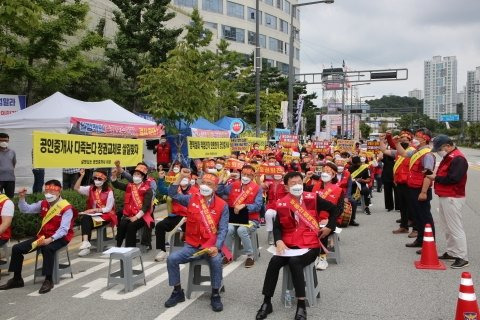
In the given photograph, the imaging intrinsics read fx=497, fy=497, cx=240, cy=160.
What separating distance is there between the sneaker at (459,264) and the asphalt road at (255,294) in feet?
0.30

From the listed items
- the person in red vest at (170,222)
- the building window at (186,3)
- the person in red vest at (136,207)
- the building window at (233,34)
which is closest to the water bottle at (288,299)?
the person in red vest at (170,222)

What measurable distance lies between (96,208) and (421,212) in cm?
590

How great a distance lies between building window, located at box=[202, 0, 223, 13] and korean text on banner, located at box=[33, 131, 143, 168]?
4913cm

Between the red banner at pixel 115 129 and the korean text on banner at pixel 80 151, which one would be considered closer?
the korean text on banner at pixel 80 151

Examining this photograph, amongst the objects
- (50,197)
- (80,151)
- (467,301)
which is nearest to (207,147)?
(80,151)

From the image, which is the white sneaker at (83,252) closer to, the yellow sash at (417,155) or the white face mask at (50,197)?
the white face mask at (50,197)

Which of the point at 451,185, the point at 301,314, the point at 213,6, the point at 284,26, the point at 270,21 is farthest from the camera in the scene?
the point at 284,26

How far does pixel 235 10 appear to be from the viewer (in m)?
59.5

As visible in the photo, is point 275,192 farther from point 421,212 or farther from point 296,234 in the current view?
point 296,234

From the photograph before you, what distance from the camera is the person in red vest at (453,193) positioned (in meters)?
7.67

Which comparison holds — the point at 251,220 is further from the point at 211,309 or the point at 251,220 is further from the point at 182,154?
the point at 182,154

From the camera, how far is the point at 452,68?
146 meters

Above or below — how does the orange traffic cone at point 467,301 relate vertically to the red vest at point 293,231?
below

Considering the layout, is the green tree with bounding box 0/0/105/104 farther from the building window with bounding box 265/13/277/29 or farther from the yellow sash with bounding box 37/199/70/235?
the building window with bounding box 265/13/277/29
